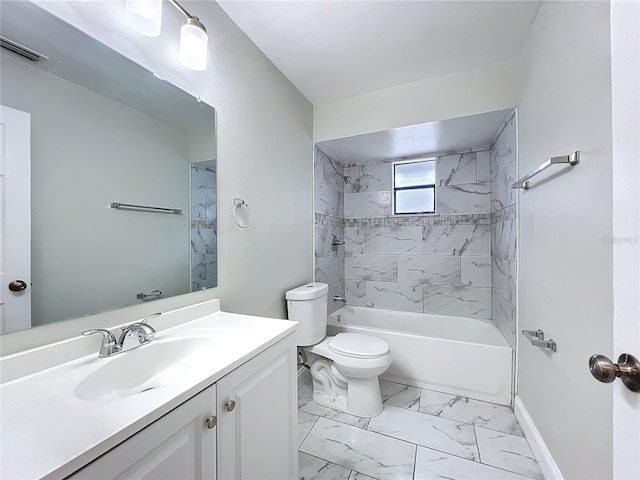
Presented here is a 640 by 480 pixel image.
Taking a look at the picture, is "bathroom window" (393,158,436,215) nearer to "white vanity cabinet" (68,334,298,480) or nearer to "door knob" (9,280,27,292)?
"white vanity cabinet" (68,334,298,480)

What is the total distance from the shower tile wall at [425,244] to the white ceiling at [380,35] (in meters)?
1.18

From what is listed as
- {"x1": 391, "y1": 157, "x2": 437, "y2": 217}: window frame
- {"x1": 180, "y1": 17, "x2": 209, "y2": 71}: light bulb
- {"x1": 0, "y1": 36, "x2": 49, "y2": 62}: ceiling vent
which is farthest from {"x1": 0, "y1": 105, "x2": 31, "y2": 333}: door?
{"x1": 391, "y1": 157, "x2": 437, "y2": 217}: window frame

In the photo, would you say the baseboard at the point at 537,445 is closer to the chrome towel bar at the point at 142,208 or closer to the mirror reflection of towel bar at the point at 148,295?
the mirror reflection of towel bar at the point at 148,295

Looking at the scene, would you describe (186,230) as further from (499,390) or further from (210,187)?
(499,390)

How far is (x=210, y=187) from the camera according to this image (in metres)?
1.35

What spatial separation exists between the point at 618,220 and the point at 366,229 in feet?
8.91

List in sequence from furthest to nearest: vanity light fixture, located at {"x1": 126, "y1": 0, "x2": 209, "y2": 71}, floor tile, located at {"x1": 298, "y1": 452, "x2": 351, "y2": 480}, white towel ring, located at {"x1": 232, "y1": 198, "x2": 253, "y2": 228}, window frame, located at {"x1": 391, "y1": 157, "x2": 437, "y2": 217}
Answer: window frame, located at {"x1": 391, "y1": 157, "x2": 437, "y2": 217} < white towel ring, located at {"x1": 232, "y1": 198, "x2": 253, "y2": 228} < floor tile, located at {"x1": 298, "y1": 452, "x2": 351, "y2": 480} < vanity light fixture, located at {"x1": 126, "y1": 0, "x2": 209, "y2": 71}

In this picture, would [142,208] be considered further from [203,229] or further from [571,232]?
[571,232]

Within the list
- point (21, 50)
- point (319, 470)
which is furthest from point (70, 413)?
point (319, 470)

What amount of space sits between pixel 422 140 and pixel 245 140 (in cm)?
168

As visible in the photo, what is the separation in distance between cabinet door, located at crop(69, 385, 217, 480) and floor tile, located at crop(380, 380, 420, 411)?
1586mm

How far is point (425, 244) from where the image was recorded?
2908mm

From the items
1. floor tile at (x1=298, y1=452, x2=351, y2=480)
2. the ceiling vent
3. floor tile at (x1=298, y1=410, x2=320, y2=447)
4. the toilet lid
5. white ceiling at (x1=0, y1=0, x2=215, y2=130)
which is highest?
white ceiling at (x1=0, y1=0, x2=215, y2=130)

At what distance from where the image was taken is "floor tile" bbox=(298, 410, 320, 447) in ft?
5.41
